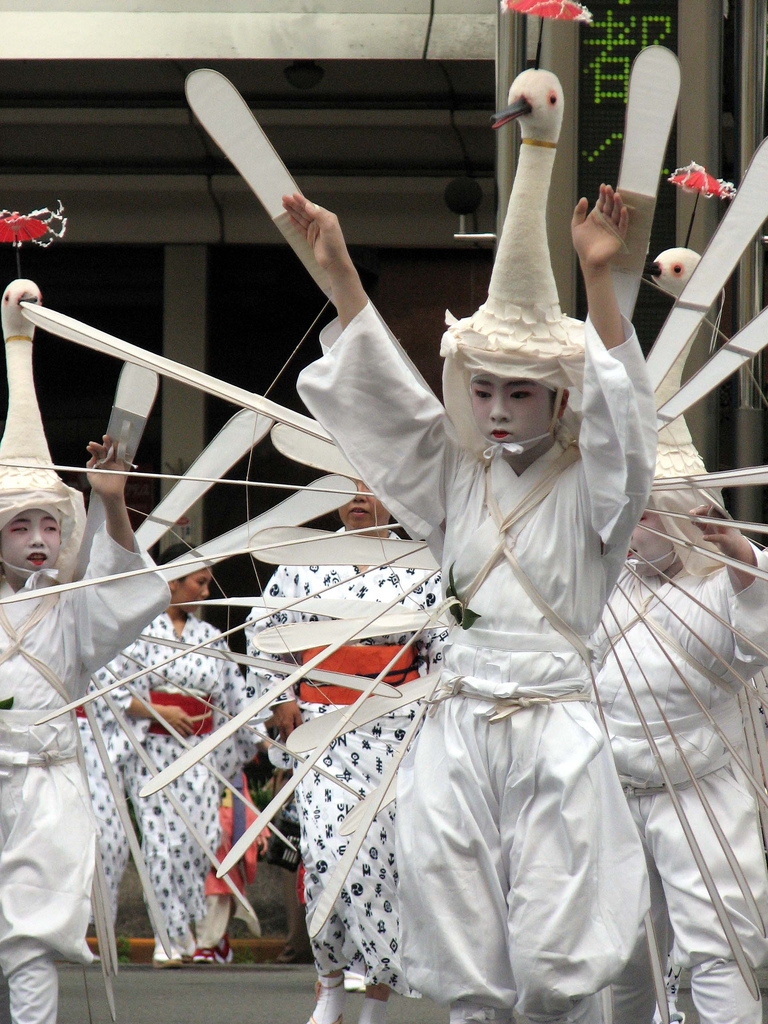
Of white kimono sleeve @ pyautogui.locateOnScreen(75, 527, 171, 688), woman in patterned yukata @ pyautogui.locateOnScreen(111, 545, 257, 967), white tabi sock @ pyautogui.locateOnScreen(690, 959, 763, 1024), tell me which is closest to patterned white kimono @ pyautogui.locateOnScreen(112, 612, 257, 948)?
woman in patterned yukata @ pyautogui.locateOnScreen(111, 545, 257, 967)

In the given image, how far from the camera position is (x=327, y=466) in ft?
12.3

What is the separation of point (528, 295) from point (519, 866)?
106cm

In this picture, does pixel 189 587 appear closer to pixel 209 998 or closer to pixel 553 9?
pixel 209 998

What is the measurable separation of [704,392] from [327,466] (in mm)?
877

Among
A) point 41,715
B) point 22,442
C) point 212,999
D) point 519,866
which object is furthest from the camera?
point 212,999

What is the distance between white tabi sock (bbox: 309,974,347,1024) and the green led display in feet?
8.37

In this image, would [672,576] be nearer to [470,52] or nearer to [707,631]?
[707,631]

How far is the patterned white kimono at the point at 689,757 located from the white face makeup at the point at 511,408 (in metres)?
0.99

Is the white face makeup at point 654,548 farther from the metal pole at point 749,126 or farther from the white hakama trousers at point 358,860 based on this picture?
the metal pole at point 749,126

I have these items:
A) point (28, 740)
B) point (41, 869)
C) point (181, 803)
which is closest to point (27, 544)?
point (28, 740)

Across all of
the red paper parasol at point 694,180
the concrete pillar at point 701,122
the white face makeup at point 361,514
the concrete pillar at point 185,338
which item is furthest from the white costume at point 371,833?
the concrete pillar at point 185,338

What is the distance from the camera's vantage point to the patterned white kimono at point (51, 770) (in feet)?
13.8

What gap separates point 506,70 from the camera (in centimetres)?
557

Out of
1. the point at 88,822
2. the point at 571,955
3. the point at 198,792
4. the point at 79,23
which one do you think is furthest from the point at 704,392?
the point at 79,23
